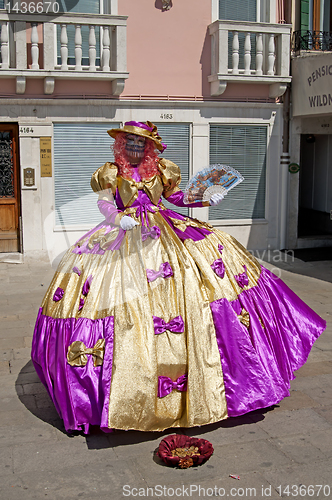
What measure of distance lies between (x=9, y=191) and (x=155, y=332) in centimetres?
675

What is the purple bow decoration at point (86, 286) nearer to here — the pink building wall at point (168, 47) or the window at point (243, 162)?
the pink building wall at point (168, 47)

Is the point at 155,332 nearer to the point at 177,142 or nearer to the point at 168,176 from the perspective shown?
the point at 168,176

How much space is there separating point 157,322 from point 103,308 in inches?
13.6

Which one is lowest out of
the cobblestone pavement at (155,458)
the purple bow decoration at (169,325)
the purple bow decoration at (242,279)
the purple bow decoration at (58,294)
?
the cobblestone pavement at (155,458)

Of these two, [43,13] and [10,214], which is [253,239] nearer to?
[10,214]

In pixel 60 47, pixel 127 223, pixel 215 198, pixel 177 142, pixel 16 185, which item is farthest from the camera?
pixel 177 142

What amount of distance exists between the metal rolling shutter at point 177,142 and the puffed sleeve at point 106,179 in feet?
19.2

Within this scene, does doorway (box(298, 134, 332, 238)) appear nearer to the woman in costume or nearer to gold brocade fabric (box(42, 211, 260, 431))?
the woman in costume

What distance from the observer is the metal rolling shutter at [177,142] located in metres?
9.73

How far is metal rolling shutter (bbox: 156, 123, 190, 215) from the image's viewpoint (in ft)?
31.9

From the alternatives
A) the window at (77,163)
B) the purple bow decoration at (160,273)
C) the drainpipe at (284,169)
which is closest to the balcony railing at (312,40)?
the drainpipe at (284,169)

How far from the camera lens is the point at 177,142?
32.1 ft

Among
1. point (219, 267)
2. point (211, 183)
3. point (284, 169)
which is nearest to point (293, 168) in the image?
point (284, 169)

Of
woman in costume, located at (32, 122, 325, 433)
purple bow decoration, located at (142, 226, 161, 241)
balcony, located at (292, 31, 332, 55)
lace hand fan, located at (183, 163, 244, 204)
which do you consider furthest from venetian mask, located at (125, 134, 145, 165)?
balcony, located at (292, 31, 332, 55)
